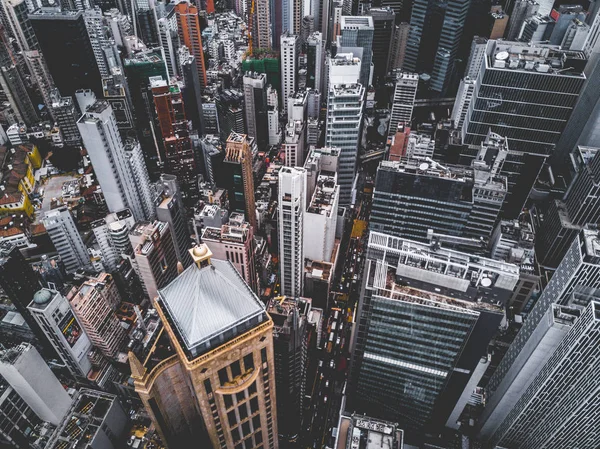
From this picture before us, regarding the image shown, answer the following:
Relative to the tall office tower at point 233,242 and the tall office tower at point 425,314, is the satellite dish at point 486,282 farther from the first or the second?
the tall office tower at point 233,242

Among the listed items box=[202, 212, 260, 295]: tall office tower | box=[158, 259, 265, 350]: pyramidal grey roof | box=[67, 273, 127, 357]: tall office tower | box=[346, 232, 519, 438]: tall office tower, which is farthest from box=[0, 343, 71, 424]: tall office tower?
box=[346, 232, 519, 438]: tall office tower

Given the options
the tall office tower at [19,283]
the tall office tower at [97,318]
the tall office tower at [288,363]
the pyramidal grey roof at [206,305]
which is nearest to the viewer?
the pyramidal grey roof at [206,305]

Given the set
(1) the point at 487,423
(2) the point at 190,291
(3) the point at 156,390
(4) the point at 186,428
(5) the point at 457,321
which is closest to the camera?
(2) the point at 190,291

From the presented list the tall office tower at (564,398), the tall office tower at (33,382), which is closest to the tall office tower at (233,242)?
the tall office tower at (33,382)

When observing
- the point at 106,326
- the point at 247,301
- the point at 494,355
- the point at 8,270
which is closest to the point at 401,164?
the point at 494,355

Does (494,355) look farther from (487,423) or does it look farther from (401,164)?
(401,164)

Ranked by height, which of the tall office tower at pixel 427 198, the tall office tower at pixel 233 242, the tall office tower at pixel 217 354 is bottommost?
the tall office tower at pixel 233 242
